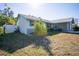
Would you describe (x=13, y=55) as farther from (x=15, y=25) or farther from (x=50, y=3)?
(x=50, y=3)

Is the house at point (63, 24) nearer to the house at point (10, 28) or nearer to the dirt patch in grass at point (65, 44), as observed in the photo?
the dirt patch in grass at point (65, 44)

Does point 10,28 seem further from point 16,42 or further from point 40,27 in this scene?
point 40,27

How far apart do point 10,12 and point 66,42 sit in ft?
2.83

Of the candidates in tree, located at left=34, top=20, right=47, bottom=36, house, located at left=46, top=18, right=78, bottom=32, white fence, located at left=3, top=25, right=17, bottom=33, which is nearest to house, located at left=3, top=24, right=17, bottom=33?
white fence, located at left=3, top=25, right=17, bottom=33

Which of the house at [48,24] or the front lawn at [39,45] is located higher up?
the house at [48,24]

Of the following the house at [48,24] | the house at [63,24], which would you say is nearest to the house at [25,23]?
the house at [48,24]

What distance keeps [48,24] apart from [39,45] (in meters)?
0.31

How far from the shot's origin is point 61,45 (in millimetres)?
4770

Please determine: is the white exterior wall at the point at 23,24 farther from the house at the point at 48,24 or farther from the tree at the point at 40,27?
the tree at the point at 40,27

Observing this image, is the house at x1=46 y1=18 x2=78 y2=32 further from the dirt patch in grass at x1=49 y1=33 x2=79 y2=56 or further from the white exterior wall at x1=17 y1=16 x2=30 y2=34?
the white exterior wall at x1=17 y1=16 x2=30 y2=34

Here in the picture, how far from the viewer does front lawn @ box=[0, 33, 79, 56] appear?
4750mm

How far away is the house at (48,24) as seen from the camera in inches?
187

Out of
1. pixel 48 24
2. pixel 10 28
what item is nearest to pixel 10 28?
pixel 10 28

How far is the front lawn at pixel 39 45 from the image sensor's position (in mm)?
4750
